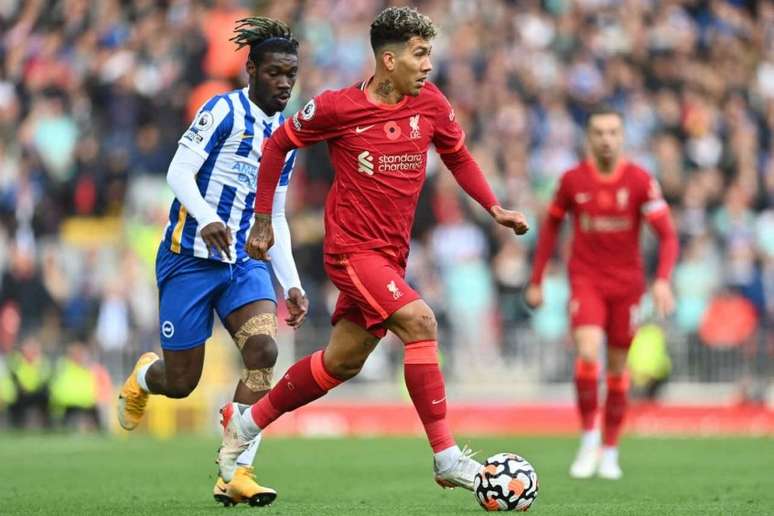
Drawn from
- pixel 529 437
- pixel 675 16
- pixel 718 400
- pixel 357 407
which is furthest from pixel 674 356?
pixel 675 16

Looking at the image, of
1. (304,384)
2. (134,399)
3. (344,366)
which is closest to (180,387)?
(134,399)

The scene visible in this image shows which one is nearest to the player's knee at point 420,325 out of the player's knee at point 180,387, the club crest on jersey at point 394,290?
the club crest on jersey at point 394,290

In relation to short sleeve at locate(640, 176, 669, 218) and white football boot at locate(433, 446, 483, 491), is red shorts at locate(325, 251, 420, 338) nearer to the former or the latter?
white football boot at locate(433, 446, 483, 491)

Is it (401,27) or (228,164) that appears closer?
(401,27)

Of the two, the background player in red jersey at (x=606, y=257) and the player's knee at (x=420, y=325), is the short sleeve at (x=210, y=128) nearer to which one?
the player's knee at (x=420, y=325)

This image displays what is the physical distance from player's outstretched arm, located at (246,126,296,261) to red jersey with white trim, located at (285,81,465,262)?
8 cm

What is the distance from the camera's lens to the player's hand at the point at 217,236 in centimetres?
896

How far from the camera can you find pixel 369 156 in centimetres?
898

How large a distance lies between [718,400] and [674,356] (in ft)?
2.55

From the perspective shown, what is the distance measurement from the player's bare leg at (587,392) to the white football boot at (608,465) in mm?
72

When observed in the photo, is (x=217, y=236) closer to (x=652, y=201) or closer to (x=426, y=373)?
(x=426, y=373)

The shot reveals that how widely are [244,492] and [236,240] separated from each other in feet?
4.98

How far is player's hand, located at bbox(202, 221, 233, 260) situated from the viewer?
896cm

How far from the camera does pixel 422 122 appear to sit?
9.08 meters
